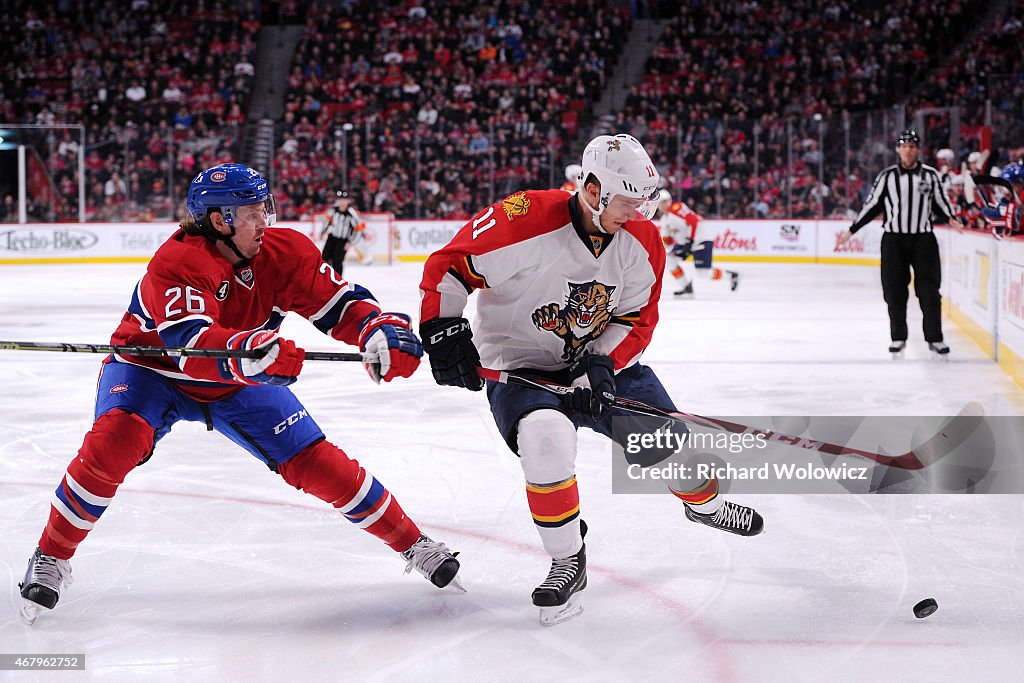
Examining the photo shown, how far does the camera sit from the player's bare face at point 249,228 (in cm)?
257

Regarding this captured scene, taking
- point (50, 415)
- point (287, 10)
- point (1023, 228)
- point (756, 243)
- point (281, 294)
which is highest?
point (287, 10)

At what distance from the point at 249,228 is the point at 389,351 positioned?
439 mm

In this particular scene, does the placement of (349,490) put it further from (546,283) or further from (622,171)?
(622,171)

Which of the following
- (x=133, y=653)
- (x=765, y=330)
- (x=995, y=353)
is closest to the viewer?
(x=133, y=653)

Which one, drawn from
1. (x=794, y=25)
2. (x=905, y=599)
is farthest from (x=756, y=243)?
(x=905, y=599)

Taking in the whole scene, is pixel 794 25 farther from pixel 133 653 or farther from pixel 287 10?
pixel 133 653

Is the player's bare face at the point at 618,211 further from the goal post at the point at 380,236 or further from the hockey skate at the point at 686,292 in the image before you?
the goal post at the point at 380,236

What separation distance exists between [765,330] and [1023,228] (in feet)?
6.65

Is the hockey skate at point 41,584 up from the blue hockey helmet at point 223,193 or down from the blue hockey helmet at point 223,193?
down

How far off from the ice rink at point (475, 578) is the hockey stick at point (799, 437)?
0.56ft

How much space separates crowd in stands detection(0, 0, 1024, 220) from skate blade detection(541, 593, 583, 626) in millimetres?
12167

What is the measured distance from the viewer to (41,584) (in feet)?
8.23

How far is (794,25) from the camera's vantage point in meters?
19.8

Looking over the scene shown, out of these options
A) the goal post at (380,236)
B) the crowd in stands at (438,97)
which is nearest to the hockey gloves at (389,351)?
the goal post at (380,236)
